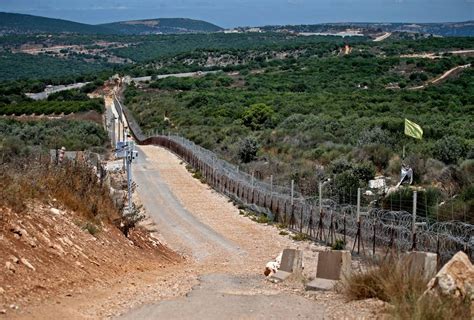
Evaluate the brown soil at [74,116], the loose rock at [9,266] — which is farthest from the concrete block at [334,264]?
the brown soil at [74,116]

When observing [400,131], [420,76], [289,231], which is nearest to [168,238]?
[289,231]

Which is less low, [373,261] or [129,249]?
[373,261]

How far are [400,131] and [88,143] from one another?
21536 millimetres

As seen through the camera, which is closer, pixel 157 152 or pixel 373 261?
pixel 373 261

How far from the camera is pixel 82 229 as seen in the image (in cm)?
1435

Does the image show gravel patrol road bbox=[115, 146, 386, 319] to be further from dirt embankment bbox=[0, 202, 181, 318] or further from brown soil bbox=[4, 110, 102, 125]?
brown soil bbox=[4, 110, 102, 125]

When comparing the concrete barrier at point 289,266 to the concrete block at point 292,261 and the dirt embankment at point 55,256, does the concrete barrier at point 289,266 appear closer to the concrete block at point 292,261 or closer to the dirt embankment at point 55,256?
the concrete block at point 292,261

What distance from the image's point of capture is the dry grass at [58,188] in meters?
13.5

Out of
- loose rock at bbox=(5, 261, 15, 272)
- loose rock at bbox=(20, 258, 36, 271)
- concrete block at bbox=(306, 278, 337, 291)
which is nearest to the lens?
loose rock at bbox=(5, 261, 15, 272)

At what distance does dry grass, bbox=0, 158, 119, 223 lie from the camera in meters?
13.5

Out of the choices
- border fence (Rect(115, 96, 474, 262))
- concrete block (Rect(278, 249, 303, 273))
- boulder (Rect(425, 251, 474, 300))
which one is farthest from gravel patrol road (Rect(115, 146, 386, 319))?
boulder (Rect(425, 251, 474, 300))

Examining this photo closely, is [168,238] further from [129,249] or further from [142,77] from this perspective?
[142,77]

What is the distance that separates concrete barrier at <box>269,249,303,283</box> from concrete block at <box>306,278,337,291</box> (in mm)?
1133

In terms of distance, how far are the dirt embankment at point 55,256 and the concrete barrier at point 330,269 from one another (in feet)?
10.8
